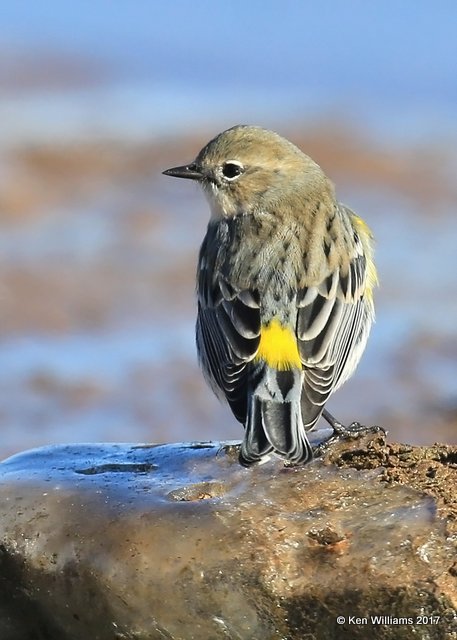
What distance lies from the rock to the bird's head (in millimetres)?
2407

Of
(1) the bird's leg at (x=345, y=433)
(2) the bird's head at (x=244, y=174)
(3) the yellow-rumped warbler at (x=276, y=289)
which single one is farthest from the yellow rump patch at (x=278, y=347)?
(2) the bird's head at (x=244, y=174)

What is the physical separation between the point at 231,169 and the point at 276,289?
148cm

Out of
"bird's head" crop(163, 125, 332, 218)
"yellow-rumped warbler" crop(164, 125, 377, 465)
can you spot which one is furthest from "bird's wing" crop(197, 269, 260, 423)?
"bird's head" crop(163, 125, 332, 218)

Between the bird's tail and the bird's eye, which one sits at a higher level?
the bird's eye

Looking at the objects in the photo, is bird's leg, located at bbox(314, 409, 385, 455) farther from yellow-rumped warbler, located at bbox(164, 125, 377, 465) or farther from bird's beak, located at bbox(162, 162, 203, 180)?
bird's beak, located at bbox(162, 162, 203, 180)

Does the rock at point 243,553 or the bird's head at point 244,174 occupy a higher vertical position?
the bird's head at point 244,174

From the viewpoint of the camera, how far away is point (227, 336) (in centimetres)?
850

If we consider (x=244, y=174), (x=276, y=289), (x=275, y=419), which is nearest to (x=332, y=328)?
(x=276, y=289)

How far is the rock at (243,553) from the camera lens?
680cm

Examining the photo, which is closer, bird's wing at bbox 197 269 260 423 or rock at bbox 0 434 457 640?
rock at bbox 0 434 457 640

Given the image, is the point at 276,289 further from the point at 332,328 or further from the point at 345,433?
the point at 345,433

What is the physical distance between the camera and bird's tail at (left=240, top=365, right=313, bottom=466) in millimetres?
7582

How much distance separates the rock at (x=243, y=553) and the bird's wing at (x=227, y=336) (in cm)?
46

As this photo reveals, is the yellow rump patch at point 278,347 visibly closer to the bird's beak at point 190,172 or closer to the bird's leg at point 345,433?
the bird's leg at point 345,433
